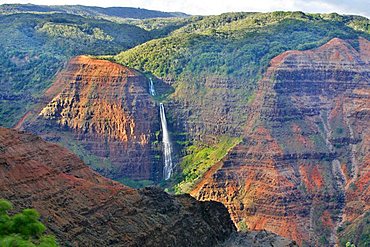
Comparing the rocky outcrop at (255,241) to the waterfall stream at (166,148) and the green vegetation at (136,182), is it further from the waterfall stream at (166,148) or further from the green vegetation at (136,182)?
the waterfall stream at (166,148)

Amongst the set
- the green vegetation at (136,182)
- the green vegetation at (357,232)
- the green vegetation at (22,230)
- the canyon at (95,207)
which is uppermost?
the green vegetation at (22,230)

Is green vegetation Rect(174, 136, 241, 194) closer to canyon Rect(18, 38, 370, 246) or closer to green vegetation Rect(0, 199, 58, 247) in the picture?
canyon Rect(18, 38, 370, 246)

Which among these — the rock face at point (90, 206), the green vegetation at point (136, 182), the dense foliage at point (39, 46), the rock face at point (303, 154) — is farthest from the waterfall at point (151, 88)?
the rock face at point (90, 206)

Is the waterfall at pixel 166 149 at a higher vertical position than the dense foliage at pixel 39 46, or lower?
lower

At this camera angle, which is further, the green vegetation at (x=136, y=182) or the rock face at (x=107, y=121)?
the rock face at (x=107, y=121)

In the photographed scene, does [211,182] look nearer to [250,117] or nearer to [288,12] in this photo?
[250,117]

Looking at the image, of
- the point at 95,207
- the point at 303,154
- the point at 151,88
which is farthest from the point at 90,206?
the point at 151,88
